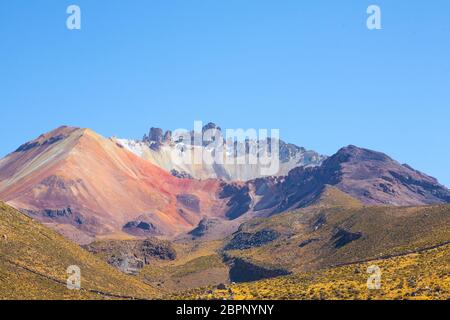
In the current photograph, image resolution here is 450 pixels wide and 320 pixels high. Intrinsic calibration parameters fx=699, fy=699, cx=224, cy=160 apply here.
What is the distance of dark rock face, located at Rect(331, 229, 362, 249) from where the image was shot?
596 feet

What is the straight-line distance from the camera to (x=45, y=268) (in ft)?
390

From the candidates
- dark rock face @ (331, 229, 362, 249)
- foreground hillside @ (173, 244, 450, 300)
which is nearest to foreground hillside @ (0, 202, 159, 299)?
foreground hillside @ (173, 244, 450, 300)

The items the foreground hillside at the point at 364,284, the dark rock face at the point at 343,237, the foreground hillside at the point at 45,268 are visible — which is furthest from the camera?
the dark rock face at the point at 343,237

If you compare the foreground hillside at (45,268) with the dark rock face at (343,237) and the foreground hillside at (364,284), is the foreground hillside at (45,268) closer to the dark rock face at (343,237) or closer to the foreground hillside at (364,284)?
the foreground hillside at (364,284)

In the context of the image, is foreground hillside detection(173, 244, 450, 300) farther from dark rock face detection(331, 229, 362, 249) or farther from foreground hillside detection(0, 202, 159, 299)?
dark rock face detection(331, 229, 362, 249)

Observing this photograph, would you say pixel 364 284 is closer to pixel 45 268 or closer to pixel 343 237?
pixel 45 268

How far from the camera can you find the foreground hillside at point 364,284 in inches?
3620

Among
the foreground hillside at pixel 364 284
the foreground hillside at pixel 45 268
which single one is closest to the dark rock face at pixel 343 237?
the foreground hillside at pixel 45 268

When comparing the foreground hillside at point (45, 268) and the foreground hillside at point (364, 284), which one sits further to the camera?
the foreground hillside at point (45, 268)

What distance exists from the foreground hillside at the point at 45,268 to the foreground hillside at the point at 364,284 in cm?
2084
